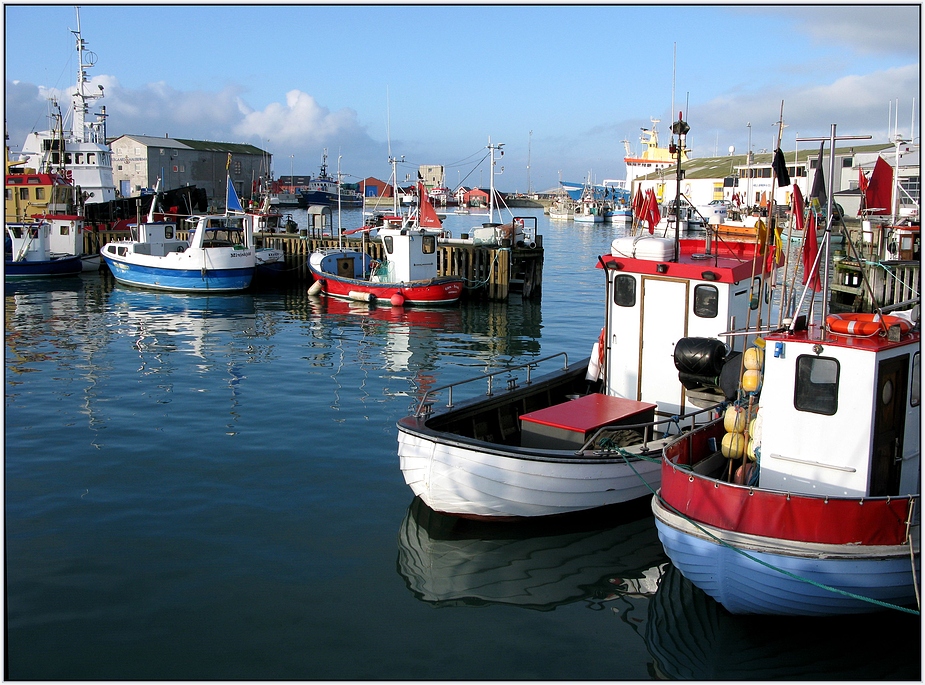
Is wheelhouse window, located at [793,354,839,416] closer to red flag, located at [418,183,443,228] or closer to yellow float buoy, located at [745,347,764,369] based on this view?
yellow float buoy, located at [745,347,764,369]

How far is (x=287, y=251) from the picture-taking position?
1620 inches

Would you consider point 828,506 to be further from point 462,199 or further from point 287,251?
point 462,199

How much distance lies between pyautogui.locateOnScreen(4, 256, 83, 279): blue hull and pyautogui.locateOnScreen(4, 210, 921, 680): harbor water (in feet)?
77.3

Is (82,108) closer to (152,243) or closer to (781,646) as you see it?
(152,243)

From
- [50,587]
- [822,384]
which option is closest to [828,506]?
[822,384]

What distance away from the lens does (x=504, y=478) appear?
10227 mm

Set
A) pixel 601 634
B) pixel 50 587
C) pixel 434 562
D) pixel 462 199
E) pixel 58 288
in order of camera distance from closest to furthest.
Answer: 1. pixel 601 634
2. pixel 50 587
3. pixel 434 562
4. pixel 58 288
5. pixel 462 199

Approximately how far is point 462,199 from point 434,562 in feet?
402

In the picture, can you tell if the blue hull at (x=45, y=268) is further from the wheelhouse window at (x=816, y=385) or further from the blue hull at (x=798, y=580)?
the wheelhouse window at (x=816, y=385)

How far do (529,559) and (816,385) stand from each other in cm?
401

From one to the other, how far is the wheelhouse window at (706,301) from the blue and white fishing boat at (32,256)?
119 feet

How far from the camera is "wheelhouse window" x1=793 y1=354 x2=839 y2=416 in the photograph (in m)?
8.45

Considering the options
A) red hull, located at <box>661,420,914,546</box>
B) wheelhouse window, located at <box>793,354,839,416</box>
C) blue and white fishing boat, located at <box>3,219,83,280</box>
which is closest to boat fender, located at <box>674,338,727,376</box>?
wheelhouse window, located at <box>793,354,839,416</box>

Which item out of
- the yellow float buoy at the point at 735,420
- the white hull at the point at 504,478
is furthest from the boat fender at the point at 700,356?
the white hull at the point at 504,478
